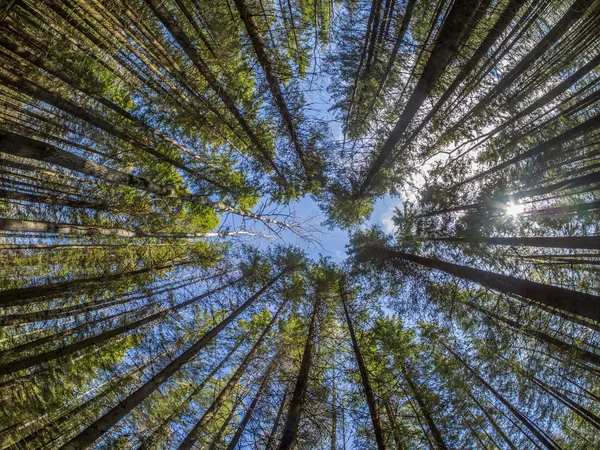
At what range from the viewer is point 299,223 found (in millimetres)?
8953

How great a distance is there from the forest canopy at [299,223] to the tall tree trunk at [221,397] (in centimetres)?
9

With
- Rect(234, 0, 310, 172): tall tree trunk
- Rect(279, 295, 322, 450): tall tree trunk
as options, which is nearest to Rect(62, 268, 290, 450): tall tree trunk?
Rect(279, 295, 322, 450): tall tree trunk

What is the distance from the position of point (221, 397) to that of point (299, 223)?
516 centimetres

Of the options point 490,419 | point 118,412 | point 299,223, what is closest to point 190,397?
point 118,412

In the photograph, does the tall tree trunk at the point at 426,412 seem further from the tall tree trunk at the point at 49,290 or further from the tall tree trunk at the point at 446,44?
the tall tree trunk at the point at 49,290

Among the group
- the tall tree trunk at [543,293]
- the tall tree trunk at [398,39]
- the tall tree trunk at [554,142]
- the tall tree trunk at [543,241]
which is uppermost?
the tall tree trunk at [398,39]

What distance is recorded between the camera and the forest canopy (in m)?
6.09

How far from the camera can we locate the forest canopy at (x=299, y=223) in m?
6.09

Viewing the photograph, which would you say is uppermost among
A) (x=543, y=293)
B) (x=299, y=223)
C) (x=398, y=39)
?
(x=398, y=39)

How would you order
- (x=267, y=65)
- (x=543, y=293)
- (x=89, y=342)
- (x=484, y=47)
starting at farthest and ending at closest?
(x=89, y=342) → (x=267, y=65) → (x=484, y=47) → (x=543, y=293)

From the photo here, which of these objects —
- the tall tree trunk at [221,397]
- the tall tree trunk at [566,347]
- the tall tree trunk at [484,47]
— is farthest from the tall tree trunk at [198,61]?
the tall tree trunk at [566,347]

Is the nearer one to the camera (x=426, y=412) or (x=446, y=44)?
(x=446, y=44)

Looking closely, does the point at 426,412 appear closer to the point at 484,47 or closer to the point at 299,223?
the point at 299,223

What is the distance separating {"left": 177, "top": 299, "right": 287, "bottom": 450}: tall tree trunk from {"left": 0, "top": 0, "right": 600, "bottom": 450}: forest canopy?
0.28 feet
